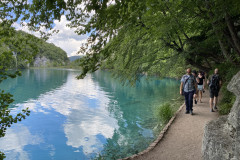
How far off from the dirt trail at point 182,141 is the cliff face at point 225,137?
1.07 m

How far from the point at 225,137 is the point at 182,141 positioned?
2.24m

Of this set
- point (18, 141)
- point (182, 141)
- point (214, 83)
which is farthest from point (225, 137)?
point (18, 141)

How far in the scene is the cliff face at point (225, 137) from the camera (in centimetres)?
304

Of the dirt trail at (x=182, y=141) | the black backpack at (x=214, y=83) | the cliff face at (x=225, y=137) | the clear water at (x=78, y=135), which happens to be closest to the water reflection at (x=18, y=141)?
the clear water at (x=78, y=135)

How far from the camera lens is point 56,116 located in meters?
12.6

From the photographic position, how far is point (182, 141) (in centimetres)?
548

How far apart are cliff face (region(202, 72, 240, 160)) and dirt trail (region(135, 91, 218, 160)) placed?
1065mm

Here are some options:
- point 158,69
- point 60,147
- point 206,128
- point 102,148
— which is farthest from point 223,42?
point 60,147

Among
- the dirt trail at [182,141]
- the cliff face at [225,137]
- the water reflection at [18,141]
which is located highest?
the cliff face at [225,137]

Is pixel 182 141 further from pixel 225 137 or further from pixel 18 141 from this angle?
pixel 18 141

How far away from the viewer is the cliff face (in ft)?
9.97

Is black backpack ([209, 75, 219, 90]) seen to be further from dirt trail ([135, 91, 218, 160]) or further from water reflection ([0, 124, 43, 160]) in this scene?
water reflection ([0, 124, 43, 160])

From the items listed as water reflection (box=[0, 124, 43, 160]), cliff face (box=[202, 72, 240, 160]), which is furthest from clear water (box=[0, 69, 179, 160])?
cliff face (box=[202, 72, 240, 160])

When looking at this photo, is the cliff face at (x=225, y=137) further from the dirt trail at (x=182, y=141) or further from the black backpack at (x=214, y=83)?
the black backpack at (x=214, y=83)
